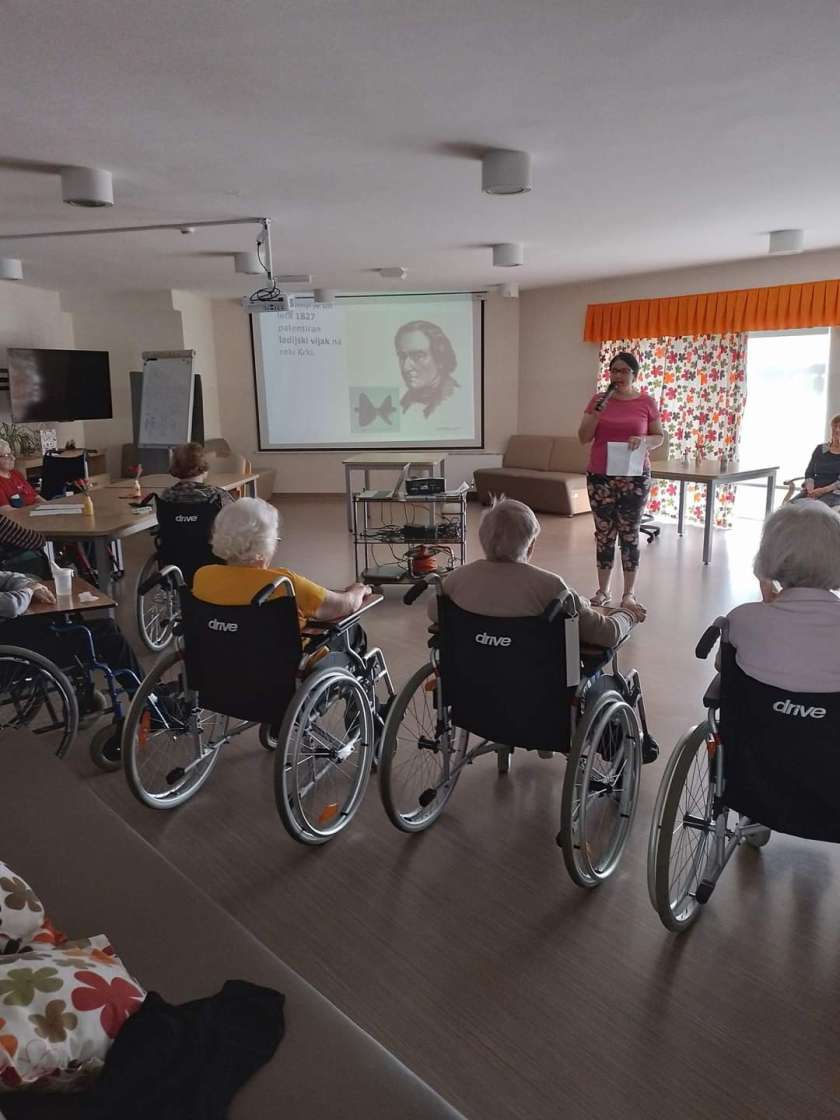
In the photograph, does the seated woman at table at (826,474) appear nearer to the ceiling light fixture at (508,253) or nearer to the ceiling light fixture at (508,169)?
the ceiling light fixture at (508,253)

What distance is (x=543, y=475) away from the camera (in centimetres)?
802

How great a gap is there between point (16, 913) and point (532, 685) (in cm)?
127

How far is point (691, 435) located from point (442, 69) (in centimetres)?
565

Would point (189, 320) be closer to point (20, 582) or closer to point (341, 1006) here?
point (20, 582)

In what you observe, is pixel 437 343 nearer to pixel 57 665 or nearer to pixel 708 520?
pixel 708 520

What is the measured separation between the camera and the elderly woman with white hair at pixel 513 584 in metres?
2.13

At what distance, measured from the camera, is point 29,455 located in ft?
23.8

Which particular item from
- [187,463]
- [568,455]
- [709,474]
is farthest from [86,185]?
[568,455]

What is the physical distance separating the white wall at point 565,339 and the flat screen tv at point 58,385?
14.7ft

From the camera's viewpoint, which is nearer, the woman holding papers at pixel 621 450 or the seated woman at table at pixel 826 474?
the woman holding papers at pixel 621 450

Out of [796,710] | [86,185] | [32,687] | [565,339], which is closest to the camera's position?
[796,710]

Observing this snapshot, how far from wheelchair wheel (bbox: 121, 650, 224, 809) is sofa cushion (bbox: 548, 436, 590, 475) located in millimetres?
5952

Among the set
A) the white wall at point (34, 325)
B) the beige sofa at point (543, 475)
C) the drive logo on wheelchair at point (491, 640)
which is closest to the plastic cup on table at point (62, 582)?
the drive logo on wheelchair at point (491, 640)

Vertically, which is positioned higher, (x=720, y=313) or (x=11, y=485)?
(x=720, y=313)
